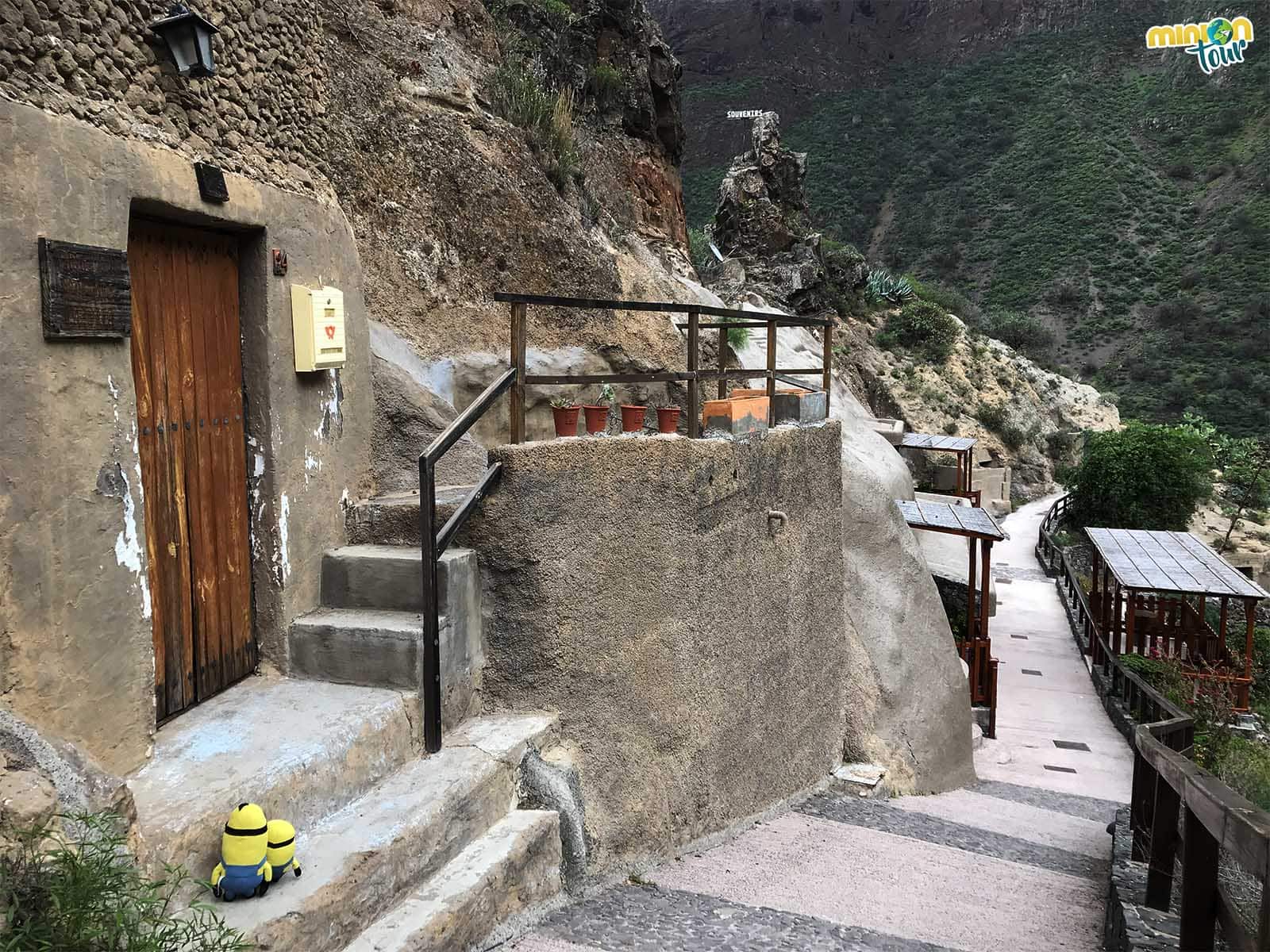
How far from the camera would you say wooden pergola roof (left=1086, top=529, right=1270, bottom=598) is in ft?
42.0

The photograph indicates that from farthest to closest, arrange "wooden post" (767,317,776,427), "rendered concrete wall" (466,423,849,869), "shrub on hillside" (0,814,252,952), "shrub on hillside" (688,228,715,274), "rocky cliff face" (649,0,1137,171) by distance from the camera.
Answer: "rocky cliff face" (649,0,1137,171)
"shrub on hillside" (688,228,715,274)
"wooden post" (767,317,776,427)
"rendered concrete wall" (466,423,849,869)
"shrub on hillside" (0,814,252,952)

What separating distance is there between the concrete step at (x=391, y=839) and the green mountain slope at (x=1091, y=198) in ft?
144

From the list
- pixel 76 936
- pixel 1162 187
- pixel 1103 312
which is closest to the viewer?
pixel 76 936

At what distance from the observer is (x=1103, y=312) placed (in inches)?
1860

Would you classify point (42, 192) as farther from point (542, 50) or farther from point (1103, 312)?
point (1103, 312)

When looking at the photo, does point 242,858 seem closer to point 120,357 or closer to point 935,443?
point 120,357

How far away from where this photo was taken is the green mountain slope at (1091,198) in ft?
146

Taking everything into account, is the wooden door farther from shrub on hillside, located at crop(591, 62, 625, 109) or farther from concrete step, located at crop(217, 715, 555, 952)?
shrub on hillside, located at crop(591, 62, 625, 109)

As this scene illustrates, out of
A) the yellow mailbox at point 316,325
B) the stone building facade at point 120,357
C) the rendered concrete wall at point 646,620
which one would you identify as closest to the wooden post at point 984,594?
the rendered concrete wall at point 646,620

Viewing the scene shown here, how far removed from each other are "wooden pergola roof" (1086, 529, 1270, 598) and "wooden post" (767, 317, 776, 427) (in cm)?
869

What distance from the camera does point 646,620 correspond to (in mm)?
5008

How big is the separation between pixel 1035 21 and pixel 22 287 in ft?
258

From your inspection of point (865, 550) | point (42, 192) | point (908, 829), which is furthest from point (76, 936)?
point (865, 550)

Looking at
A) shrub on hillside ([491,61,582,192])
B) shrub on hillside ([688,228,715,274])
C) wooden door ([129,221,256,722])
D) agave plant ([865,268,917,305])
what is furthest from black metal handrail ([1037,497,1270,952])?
agave plant ([865,268,917,305])
